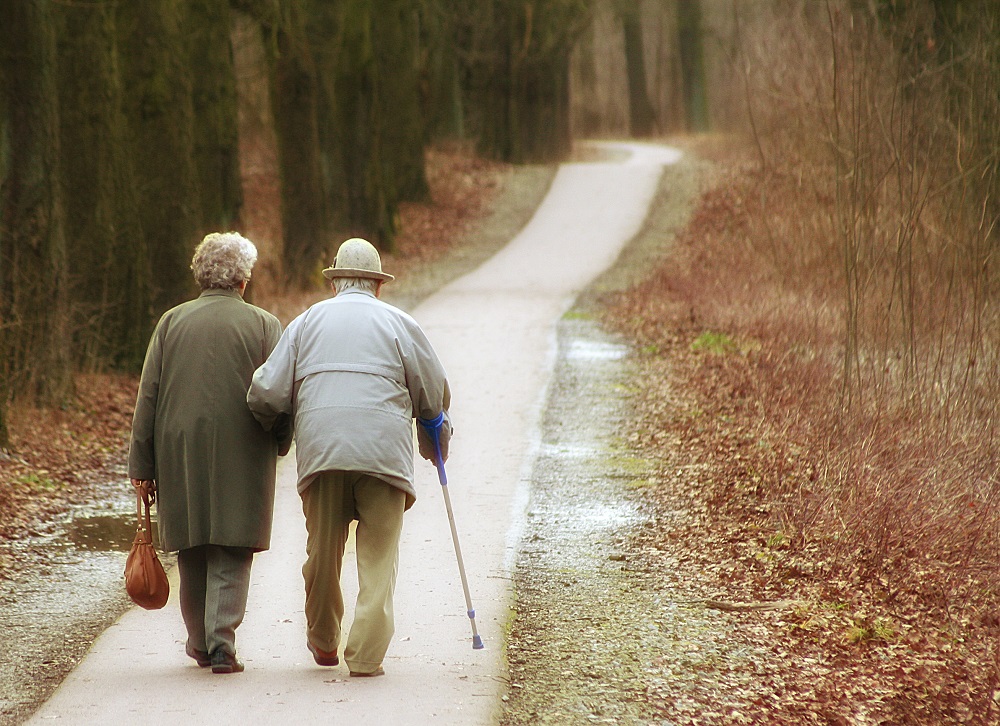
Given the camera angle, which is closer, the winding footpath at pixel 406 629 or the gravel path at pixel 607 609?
the winding footpath at pixel 406 629

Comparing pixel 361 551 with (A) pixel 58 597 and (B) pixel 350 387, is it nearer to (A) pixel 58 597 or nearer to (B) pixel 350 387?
(B) pixel 350 387

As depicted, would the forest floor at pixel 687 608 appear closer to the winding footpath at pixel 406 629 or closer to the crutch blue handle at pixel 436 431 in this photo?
the winding footpath at pixel 406 629

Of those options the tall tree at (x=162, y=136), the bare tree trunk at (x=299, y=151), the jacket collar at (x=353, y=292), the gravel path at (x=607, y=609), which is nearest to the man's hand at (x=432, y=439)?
the jacket collar at (x=353, y=292)

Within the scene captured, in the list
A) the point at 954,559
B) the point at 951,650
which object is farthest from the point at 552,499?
the point at 951,650

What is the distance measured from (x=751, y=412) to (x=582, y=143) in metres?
36.4

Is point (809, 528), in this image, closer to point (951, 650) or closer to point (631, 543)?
point (631, 543)

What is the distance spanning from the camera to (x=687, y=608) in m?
7.13

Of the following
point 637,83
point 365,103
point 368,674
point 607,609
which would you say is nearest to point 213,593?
point 368,674

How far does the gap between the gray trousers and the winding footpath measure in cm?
18

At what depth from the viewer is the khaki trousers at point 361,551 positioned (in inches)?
225

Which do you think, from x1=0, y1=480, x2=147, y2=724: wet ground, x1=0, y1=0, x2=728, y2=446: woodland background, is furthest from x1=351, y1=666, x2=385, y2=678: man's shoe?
x1=0, y1=0, x2=728, y2=446: woodland background

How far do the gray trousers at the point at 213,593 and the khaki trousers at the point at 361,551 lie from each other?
338 millimetres

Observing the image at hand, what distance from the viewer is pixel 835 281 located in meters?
16.0

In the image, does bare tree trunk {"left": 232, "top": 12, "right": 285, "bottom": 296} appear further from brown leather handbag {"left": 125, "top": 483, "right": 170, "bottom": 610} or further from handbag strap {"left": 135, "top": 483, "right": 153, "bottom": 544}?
brown leather handbag {"left": 125, "top": 483, "right": 170, "bottom": 610}
